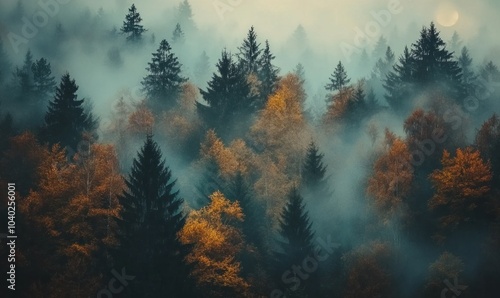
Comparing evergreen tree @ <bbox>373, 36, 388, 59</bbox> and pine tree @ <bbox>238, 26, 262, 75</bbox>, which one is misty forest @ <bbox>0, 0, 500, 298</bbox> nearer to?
pine tree @ <bbox>238, 26, 262, 75</bbox>

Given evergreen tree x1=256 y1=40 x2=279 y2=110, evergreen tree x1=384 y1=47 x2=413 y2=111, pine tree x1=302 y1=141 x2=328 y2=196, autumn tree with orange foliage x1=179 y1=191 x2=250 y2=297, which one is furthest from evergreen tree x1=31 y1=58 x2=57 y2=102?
evergreen tree x1=384 y1=47 x2=413 y2=111

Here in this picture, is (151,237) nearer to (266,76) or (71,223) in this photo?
(71,223)

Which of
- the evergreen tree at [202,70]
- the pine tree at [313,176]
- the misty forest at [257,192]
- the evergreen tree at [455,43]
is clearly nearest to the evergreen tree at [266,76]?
the misty forest at [257,192]

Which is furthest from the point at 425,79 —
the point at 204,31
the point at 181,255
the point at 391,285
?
the point at 204,31

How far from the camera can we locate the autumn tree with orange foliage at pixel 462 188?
4478 cm

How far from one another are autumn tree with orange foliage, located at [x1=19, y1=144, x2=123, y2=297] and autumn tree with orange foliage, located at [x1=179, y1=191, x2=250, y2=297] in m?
6.87

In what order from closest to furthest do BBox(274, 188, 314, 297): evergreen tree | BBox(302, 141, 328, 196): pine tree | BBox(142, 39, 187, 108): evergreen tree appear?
BBox(274, 188, 314, 297): evergreen tree → BBox(302, 141, 328, 196): pine tree → BBox(142, 39, 187, 108): evergreen tree

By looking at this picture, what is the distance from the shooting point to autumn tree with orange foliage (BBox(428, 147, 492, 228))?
44781mm

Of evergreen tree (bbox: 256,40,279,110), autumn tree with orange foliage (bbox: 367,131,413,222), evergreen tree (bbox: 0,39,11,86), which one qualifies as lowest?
autumn tree with orange foliage (bbox: 367,131,413,222)

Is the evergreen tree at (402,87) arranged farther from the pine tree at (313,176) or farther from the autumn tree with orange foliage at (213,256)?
the autumn tree with orange foliage at (213,256)

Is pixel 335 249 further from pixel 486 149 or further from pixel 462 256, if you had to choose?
pixel 486 149

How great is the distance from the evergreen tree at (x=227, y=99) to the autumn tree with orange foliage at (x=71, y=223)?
1920 cm

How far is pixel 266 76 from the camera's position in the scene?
69.4m

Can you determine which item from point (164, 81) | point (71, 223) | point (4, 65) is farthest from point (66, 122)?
point (4, 65)
